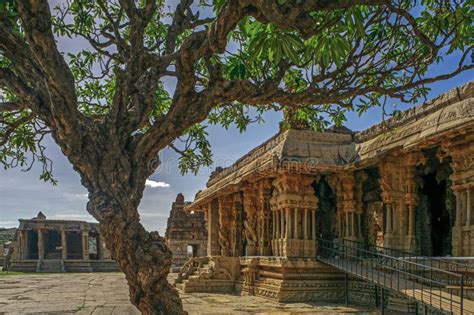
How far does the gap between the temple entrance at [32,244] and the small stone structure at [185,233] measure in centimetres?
1398

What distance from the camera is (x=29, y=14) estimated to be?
3.68 m

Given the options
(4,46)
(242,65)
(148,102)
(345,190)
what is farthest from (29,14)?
(345,190)

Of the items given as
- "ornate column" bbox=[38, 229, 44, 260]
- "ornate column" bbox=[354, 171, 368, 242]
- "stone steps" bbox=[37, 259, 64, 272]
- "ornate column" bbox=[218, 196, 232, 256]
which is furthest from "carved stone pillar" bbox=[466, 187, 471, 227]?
"ornate column" bbox=[38, 229, 44, 260]

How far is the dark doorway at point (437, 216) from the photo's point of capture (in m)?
13.5

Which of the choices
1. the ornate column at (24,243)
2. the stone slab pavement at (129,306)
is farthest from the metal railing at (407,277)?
the ornate column at (24,243)

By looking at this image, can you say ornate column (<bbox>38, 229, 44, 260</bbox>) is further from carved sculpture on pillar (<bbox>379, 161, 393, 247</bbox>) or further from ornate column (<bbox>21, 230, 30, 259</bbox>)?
carved sculpture on pillar (<bbox>379, 161, 393, 247</bbox>)

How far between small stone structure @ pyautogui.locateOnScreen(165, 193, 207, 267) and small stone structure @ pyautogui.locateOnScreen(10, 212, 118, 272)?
5.15m

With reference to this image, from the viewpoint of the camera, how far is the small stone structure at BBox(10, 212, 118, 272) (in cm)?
3712

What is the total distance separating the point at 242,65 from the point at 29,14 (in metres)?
1.87

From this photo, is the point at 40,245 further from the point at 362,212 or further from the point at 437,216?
the point at 437,216

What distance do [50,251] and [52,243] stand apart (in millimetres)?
1195

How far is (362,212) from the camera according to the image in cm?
1363

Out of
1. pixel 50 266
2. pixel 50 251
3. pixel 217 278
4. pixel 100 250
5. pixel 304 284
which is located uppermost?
pixel 304 284

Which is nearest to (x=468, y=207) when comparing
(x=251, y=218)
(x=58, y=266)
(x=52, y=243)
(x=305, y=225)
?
(x=305, y=225)
